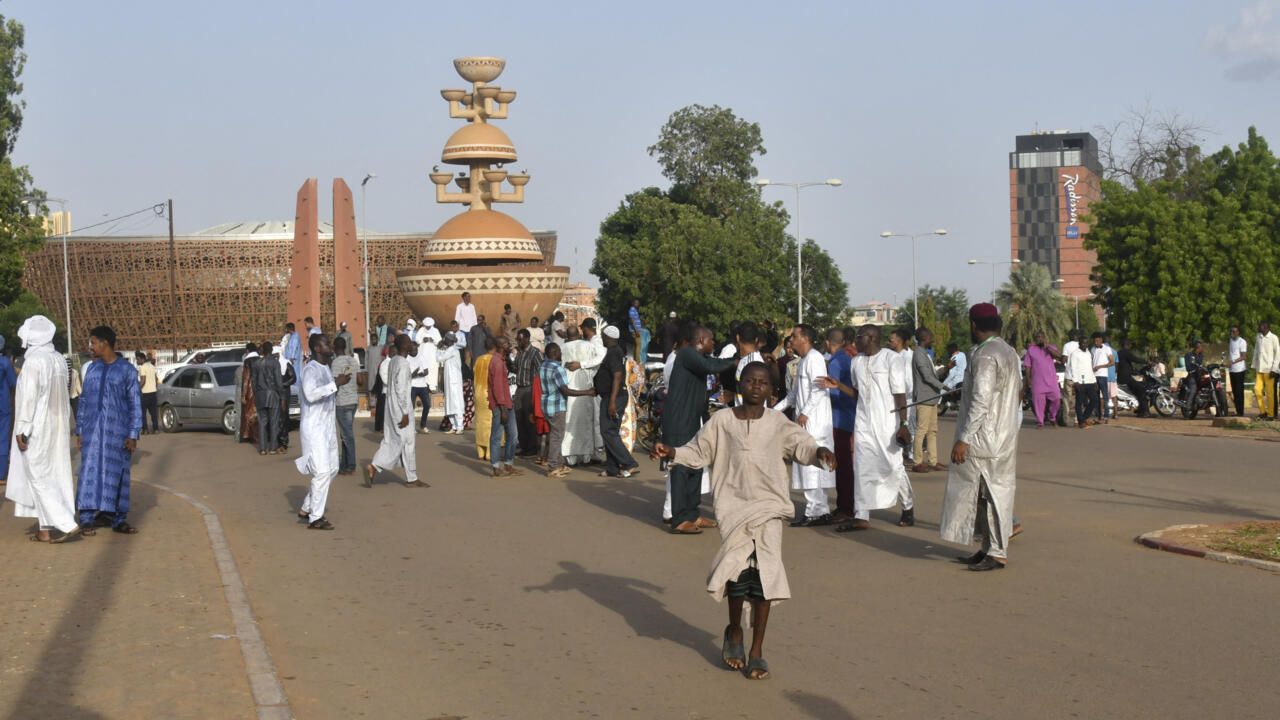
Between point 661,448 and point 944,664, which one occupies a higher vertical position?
point 661,448

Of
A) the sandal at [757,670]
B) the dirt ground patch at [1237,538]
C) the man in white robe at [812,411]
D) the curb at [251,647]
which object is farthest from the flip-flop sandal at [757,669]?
the man in white robe at [812,411]

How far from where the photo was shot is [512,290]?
39250 millimetres

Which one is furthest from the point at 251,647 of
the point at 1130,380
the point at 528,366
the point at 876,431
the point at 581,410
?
the point at 1130,380

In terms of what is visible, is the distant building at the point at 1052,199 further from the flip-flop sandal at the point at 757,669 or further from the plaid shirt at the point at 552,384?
the flip-flop sandal at the point at 757,669

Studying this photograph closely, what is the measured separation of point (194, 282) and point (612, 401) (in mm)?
84182

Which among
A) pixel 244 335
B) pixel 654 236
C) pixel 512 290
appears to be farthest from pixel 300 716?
pixel 244 335

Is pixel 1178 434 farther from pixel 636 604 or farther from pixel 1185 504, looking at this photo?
pixel 636 604

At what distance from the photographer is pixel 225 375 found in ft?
85.7

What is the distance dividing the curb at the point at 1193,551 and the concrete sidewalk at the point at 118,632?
636cm

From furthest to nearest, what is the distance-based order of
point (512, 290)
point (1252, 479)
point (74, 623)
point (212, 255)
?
point (212, 255), point (512, 290), point (1252, 479), point (74, 623)

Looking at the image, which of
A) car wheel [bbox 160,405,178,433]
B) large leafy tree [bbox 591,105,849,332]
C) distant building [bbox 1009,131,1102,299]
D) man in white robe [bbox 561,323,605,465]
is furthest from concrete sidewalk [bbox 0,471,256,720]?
distant building [bbox 1009,131,1102,299]

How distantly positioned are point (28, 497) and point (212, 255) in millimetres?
85815

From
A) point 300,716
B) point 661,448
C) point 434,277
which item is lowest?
point 300,716

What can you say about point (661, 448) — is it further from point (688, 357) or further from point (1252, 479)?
point (1252, 479)
